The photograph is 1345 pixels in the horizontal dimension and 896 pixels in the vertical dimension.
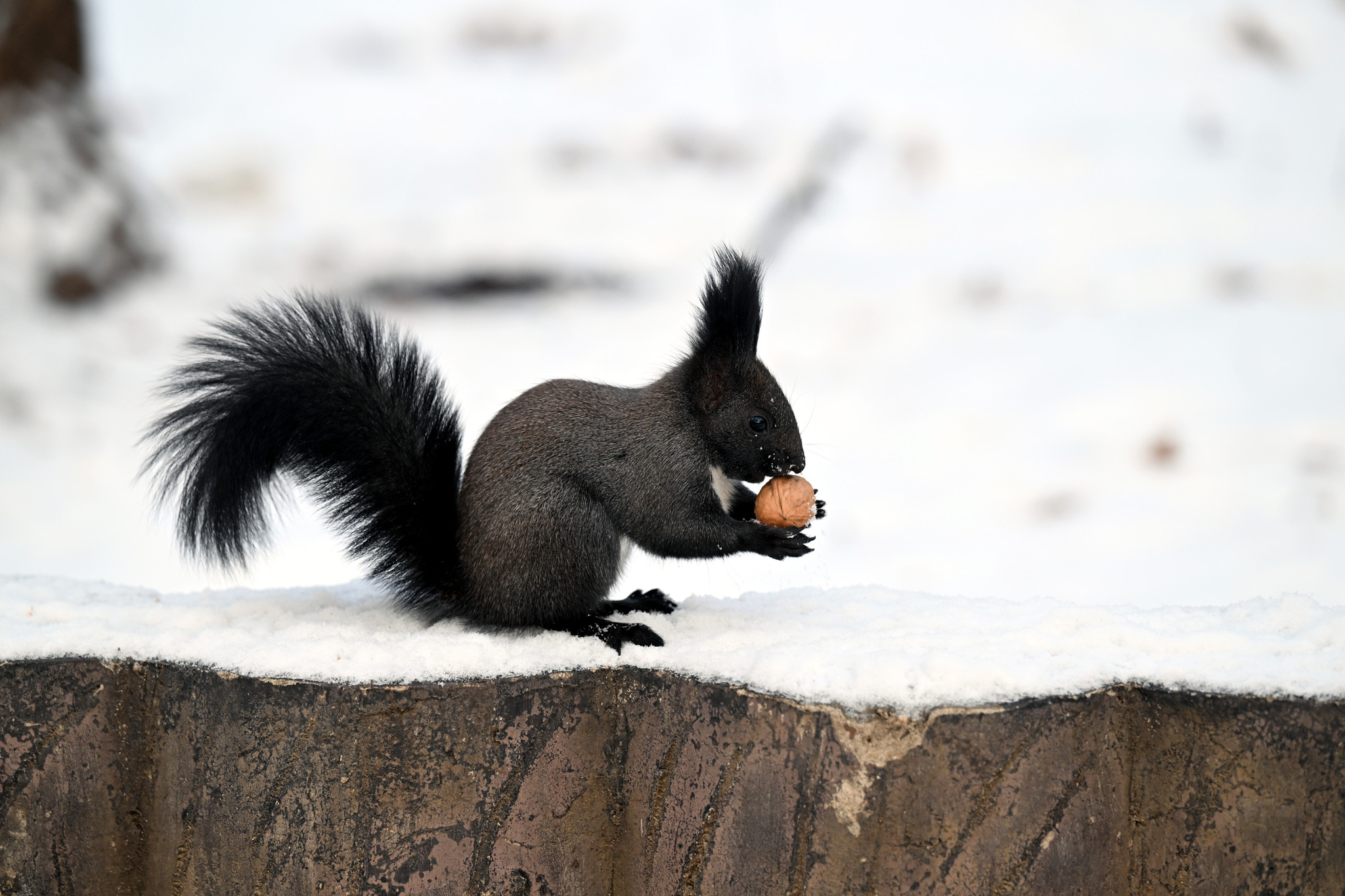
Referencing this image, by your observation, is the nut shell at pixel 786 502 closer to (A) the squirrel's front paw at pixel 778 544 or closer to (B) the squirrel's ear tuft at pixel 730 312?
(A) the squirrel's front paw at pixel 778 544

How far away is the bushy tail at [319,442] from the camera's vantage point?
78.8 inches

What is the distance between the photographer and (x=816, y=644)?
1.86m

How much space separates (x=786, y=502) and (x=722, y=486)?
0.15 meters

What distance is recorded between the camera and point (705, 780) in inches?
70.0

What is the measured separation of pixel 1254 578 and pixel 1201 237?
2.37 m

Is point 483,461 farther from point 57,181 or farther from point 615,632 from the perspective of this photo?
point 57,181

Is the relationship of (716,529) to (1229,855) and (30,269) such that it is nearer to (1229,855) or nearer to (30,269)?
(1229,855)

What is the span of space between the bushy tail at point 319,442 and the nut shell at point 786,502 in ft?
1.85

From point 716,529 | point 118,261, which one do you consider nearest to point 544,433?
point 716,529

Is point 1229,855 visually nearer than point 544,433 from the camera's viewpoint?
Yes

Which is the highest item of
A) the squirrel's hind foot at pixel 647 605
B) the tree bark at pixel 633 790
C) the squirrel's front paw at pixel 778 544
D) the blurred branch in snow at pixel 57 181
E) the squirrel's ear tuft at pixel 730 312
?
the blurred branch in snow at pixel 57 181

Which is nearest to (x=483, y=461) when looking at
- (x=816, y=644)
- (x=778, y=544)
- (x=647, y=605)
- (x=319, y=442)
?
(x=319, y=442)

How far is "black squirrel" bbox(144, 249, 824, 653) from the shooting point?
6.52ft

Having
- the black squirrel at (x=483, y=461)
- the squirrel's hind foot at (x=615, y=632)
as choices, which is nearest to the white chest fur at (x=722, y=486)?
the black squirrel at (x=483, y=461)
